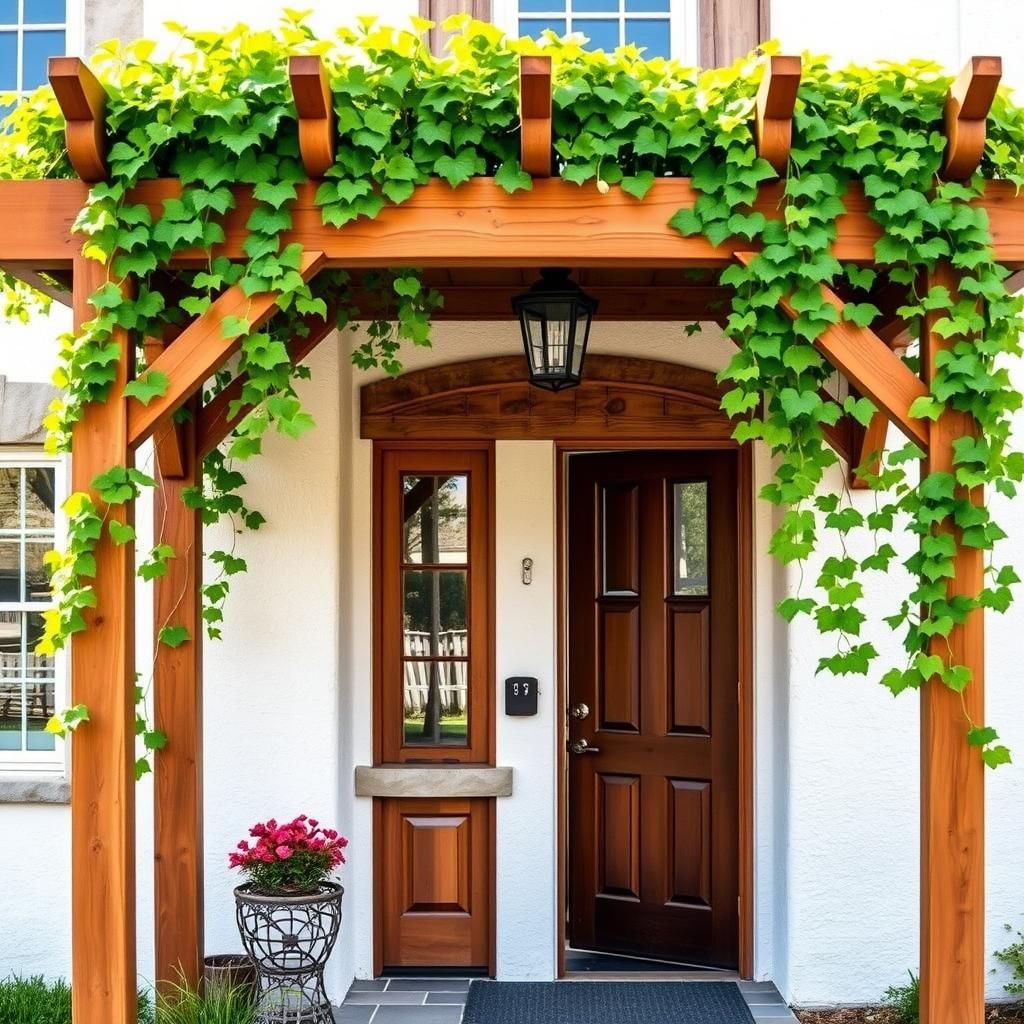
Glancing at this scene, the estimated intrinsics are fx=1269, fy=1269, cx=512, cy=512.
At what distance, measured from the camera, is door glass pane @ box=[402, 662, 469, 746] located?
5691 millimetres

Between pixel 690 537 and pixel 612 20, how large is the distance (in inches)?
89.2

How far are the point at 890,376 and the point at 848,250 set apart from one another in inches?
14.7

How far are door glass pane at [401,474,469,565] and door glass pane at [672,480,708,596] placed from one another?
38.1 inches

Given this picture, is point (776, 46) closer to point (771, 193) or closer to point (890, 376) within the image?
point (771, 193)

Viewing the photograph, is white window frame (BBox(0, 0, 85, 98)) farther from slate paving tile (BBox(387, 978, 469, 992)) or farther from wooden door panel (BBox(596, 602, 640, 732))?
slate paving tile (BBox(387, 978, 469, 992))

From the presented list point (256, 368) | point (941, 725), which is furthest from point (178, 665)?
point (941, 725)

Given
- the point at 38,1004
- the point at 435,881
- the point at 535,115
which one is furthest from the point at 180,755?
the point at 535,115

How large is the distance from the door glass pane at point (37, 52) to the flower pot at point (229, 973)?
12.2ft

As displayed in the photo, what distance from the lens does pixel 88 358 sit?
346 cm

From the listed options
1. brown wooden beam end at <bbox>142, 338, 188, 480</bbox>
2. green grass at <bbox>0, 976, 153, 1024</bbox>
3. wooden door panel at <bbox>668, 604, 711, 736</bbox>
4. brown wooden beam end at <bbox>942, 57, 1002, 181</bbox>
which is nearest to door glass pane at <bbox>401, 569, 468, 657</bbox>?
wooden door panel at <bbox>668, 604, 711, 736</bbox>

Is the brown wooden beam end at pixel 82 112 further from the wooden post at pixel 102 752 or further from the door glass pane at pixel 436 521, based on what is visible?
the door glass pane at pixel 436 521

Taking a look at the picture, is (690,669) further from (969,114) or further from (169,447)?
(969,114)

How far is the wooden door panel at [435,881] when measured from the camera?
18.4ft

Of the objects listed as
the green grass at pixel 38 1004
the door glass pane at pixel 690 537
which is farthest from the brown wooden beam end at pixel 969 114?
the green grass at pixel 38 1004
